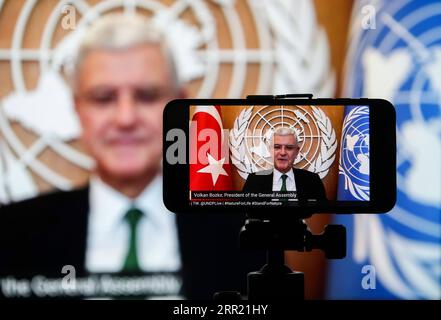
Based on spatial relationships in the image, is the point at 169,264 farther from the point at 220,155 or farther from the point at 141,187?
the point at 220,155

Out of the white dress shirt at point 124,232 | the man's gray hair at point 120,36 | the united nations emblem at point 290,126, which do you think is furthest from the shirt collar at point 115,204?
the united nations emblem at point 290,126

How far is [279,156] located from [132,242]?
2.96 ft

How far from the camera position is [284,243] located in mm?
741

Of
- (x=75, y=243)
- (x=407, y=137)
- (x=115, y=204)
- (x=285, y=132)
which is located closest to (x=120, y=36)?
(x=115, y=204)

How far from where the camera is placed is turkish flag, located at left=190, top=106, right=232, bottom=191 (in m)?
0.76

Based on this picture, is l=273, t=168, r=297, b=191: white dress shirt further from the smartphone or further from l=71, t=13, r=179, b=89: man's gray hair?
l=71, t=13, r=179, b=89: man's gray hair

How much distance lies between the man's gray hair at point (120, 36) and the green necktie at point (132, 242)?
33cm

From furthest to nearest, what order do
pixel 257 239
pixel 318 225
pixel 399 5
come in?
pixel 399 5, pixel 318 225, pixel 257 239

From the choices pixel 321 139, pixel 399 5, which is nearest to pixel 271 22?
pixel 399 5

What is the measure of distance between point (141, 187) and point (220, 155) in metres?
0.89

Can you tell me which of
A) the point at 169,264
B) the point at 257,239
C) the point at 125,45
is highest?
the point at 125,45

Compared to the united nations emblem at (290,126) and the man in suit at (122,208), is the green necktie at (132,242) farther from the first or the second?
the united nations emblem at (290,126)

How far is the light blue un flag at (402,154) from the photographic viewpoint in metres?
1.66

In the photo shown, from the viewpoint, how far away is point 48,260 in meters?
1.62
